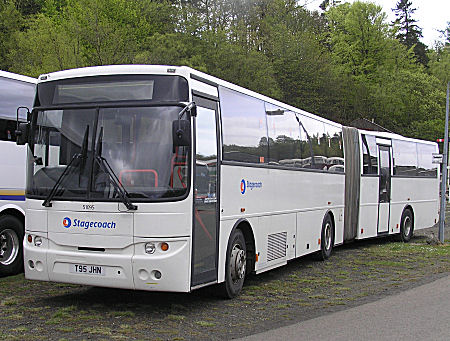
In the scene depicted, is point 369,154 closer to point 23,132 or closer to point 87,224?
point 23,132

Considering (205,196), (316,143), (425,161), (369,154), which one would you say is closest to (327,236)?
(316,143)

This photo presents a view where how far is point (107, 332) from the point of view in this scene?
7.47 metres

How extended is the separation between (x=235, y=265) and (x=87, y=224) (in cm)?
260

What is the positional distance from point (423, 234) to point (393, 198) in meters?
4.73

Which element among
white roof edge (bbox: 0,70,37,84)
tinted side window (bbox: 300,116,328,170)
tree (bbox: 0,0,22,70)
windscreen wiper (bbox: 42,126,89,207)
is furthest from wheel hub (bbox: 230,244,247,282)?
tree (bbox: 0,0,22,70)

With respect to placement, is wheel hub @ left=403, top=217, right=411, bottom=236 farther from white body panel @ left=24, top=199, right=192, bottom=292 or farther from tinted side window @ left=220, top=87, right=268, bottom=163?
white body panel @ left=24, top=199, right=192, bottom=292

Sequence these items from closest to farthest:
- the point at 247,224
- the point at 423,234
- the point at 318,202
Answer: the point at 247,224 → the point at 318,202 → the point at 423,234

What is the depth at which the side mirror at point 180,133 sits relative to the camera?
7953 millimetres

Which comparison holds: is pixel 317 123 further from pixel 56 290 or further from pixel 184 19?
pixel 184 19

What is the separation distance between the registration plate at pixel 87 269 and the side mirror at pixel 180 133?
191 centimetres

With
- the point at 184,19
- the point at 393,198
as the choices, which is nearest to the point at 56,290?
the point at 393,198

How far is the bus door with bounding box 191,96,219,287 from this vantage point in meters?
8.53

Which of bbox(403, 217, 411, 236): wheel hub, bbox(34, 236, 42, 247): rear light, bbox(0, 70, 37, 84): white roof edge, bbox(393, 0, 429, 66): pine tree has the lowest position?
bbox(403, 217, 411, 236): wheel hub

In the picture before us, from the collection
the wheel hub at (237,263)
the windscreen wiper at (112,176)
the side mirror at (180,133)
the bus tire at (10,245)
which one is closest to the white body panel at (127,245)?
the windscreen wiper at (112,176)
